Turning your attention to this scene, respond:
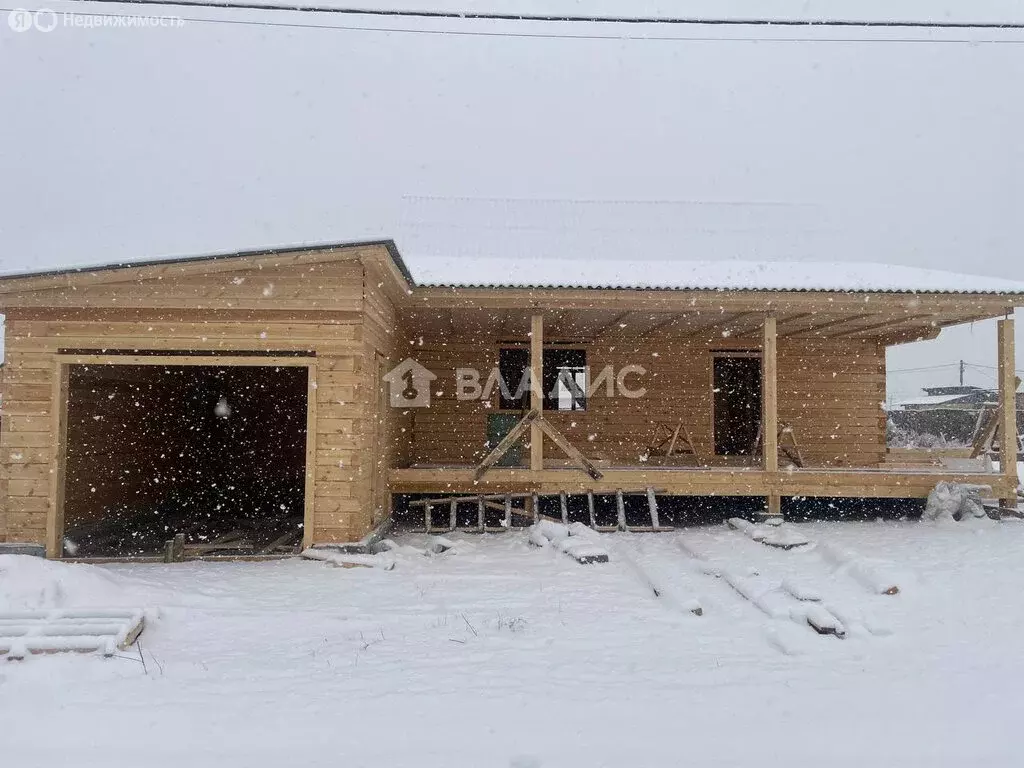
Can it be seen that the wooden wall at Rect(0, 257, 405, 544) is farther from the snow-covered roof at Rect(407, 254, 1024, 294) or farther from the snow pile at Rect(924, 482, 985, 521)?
the snow pile at Rect(924, 482, 985, 521)

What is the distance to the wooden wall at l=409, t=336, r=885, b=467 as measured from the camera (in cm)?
1302

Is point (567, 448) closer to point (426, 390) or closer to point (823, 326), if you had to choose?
point (426, 390)

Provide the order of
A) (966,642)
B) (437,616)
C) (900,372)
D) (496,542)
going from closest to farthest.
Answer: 1. (966,642)
2. (437,616)
3. (496,542)
4. (900,372)

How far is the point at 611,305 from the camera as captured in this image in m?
9.77

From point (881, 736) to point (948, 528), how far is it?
7117 millimetres

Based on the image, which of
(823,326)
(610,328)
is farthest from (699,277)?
(823,326)

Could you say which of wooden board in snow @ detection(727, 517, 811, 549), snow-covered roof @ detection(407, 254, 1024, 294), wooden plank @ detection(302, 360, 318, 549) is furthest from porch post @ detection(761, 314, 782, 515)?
wooden plank @ detection(302, 360, 318, 549)

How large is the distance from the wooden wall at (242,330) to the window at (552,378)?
5.45m

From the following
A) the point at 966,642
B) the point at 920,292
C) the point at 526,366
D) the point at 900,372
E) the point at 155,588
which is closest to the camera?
the point at 966,642

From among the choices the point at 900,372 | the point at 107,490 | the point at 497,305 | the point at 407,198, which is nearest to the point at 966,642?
the point at 497,305

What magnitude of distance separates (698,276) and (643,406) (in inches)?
110

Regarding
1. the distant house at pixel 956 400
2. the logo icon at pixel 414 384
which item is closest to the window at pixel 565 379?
the logo icon at pixel 414 384

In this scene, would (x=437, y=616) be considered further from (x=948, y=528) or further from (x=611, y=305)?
(x=948, y=528)

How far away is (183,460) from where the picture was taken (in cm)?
1316
